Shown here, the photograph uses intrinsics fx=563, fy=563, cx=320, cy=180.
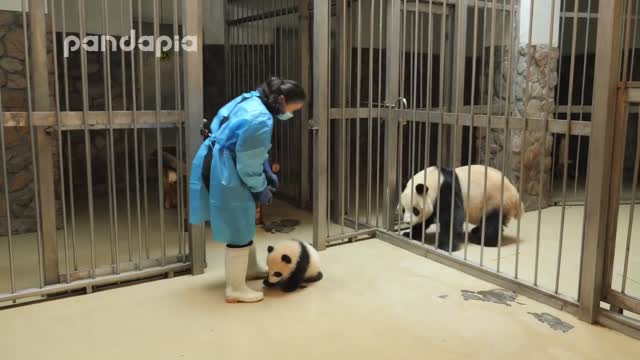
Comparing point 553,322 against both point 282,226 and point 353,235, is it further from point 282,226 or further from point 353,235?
point 282,226

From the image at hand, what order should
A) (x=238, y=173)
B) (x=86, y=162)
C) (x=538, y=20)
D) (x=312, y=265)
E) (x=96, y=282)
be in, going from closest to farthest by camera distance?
(x=238, y=173) < (x=96, y=282) < (x=312, y=265) < (x=86, y=162) < (x=538, y=20)

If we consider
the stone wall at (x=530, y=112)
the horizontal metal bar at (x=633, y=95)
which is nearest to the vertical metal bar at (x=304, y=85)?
the stone wall at (x=530, y=112)

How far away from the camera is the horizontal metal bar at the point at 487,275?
3246mm

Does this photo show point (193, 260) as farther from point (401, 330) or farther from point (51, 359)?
point (401, 330)

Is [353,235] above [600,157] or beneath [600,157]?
beneath

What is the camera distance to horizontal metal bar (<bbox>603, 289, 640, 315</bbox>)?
9.48 feet

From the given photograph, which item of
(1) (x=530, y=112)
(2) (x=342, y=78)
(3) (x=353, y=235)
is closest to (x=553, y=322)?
(3) (x=353, y=235)

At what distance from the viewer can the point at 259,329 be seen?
2967mm

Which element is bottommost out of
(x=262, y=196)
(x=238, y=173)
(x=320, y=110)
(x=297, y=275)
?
(x=297, y=275)

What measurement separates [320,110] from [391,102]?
27.7 inches

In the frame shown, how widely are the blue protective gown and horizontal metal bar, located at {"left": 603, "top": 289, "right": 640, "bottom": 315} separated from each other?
6.46 ft

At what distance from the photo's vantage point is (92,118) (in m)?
3.32

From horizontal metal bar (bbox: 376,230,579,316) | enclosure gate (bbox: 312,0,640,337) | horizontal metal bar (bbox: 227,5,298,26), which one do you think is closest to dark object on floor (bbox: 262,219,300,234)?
enclosure gate (bbox: 312,0,640,337)

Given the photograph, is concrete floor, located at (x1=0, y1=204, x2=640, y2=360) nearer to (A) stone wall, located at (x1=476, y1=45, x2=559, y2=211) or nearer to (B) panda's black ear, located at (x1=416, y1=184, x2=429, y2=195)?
(B) panda's black ear, located at (x1=416, y1=184, x2=429, y2=195)
